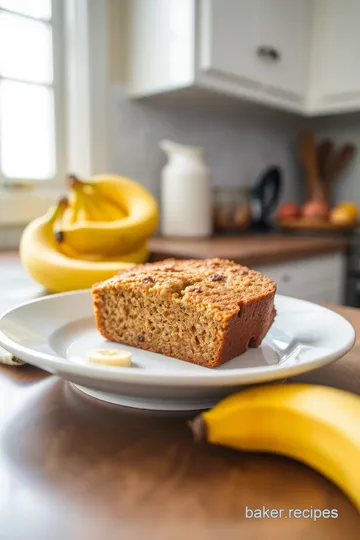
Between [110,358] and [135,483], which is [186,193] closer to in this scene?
[110,358]

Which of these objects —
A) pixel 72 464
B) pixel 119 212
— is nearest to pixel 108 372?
pixel 72 464

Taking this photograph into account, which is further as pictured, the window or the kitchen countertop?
the window

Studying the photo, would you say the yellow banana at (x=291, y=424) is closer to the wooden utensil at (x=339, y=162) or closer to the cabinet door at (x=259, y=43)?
the cabinet door at (x=259, y=43)

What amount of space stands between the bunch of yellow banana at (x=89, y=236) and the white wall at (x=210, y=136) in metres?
0.65

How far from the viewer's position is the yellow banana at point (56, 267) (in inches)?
33.0

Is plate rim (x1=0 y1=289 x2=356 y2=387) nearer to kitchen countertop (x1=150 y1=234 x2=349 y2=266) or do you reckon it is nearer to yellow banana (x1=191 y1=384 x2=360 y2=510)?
yellow banana (x1=191 y1=384 x2=360 y2=510)

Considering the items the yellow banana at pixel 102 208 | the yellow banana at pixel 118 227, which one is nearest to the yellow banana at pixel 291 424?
the yellow banana at pixel 118 227

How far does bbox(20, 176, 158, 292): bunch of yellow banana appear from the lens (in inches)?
33.9

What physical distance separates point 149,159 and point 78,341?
1567 millimetres

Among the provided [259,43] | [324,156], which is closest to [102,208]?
[259,43]

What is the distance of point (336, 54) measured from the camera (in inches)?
83.5

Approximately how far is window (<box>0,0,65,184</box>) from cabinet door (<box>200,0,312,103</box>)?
1.97 ft

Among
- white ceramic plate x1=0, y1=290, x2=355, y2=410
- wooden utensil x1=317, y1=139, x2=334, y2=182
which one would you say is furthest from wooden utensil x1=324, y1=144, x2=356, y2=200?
white ceramic plate x1=0, y1=290, x2=355, y2=410

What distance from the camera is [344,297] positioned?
196 centimetres
